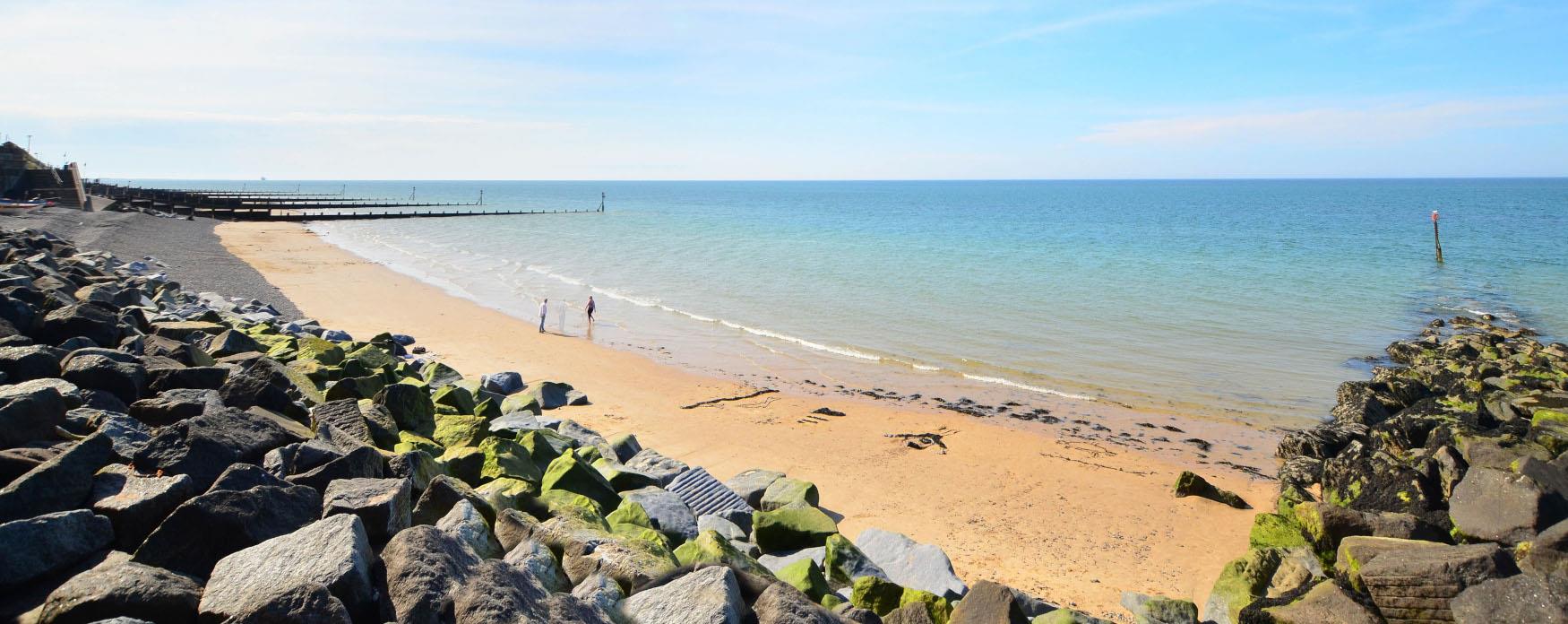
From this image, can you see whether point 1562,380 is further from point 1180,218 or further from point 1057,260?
→ point 1180,218

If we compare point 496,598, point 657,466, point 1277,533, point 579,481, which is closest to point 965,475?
point 1277,533

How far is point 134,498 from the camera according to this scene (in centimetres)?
432

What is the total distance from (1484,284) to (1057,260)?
674 inches

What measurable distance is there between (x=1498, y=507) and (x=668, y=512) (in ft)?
24.0

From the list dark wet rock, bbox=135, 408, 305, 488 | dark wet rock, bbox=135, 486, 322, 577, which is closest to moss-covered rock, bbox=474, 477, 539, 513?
dark wet rock, bbox=135, 408, 305, 488

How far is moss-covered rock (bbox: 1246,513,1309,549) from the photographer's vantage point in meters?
8.26

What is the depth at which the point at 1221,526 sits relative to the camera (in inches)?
402

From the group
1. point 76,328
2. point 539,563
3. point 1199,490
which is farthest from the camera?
point 1199,490

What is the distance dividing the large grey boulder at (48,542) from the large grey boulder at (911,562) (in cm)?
532

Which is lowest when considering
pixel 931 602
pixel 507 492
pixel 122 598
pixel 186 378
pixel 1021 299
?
pixel 1021 299

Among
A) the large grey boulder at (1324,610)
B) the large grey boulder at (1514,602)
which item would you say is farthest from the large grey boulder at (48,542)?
the large grey boulder at (1514,602)

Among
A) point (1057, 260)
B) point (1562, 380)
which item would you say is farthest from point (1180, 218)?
point (1562, 380)

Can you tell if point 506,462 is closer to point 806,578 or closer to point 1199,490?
point 806,578

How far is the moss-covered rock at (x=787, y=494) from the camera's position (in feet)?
29.2
